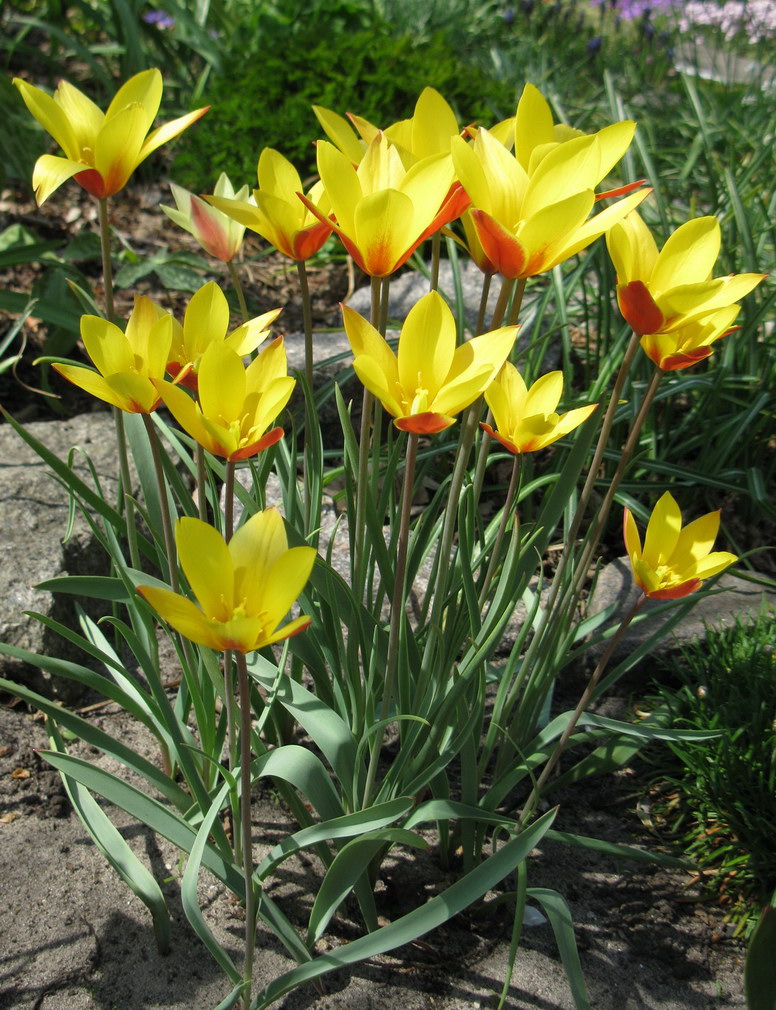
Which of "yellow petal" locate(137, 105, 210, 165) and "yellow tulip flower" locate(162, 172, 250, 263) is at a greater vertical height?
"yellow petal" locate(137, 105, 210, 165)

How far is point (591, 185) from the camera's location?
1030mm

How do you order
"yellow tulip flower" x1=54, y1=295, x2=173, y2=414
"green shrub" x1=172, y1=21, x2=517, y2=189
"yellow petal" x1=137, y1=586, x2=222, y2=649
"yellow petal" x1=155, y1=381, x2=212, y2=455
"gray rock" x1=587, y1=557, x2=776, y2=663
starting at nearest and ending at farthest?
1. "yellow petal" x1=137, y1=586, x2=222, y2=649
2. "yellow petal" x1=155, y1=381, x2=212, y2=455
3. "yellow tulip flower" x1=54, y1=295, x2=173, y2=414
4. "gray rock" x1=587, y1=557, x2=776, y2=663
5. "green shrub" x1=172, y1=21, x2=517, y2=189

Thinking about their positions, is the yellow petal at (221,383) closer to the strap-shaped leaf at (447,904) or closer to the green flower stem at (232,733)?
the green flower stem at (232,733)

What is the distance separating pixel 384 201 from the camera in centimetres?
96

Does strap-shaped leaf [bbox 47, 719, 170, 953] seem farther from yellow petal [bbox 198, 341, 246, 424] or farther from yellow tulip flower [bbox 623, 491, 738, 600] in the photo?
yellow tulip flower [bbox 623, 491, 738, 600]

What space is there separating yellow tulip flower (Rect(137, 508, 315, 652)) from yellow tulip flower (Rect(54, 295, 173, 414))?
→ 9.4 inches

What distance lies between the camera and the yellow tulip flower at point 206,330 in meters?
1.13

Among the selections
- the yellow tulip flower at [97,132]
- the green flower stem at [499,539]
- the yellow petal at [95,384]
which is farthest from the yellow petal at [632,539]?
the yellow tulip flower at [97,132]

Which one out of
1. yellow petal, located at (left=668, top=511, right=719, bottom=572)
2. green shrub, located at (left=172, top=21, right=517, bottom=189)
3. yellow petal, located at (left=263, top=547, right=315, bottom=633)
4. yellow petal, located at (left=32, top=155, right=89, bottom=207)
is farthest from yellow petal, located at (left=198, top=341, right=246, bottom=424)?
green shrub, located at (left=172, top=21, right=517, bottom=189)

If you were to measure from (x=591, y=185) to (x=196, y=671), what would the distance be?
94 centimetres

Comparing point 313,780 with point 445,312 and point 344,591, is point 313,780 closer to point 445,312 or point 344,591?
point 344,591

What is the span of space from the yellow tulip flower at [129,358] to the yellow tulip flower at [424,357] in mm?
255

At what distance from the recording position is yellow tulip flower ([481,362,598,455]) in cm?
107

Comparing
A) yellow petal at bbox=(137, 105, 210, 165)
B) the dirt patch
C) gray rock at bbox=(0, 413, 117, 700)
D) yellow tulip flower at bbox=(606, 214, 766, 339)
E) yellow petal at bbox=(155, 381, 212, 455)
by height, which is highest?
yellow petal at bbox=(137, 105, 210, 165)
